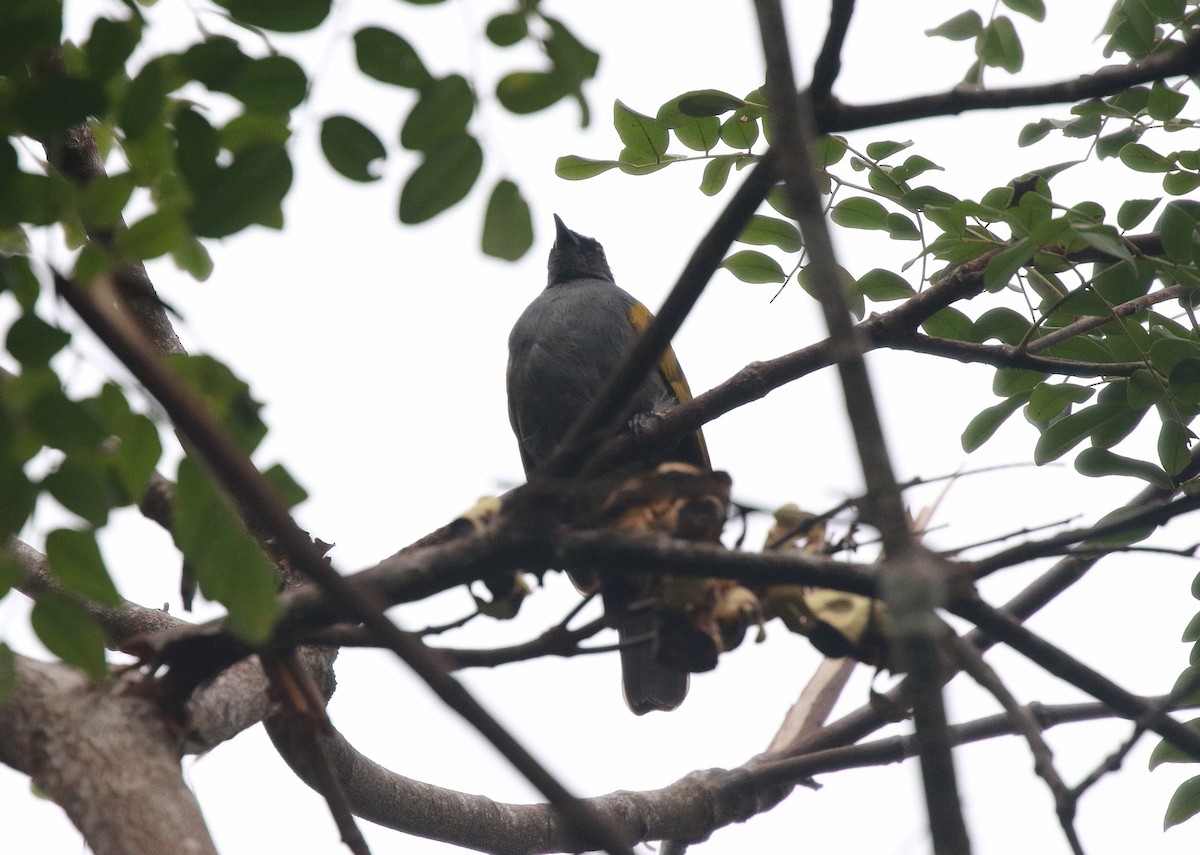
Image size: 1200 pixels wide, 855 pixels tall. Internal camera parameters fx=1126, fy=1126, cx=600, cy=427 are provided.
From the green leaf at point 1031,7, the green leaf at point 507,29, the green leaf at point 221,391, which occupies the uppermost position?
the green leaf at point 1031,7

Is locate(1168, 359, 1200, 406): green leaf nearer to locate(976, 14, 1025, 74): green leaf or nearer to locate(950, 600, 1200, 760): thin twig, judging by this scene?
locate(976, 14, 1025, 74): green leaf

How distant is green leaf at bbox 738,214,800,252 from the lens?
335cm

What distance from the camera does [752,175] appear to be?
5.43 feet

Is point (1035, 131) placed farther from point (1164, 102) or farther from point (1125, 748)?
point (1125, 748)

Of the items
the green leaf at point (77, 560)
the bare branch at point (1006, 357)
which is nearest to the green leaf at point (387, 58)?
the green leaf at point (77, 560)

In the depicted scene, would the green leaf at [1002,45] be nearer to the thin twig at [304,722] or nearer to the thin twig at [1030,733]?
the thin twig at [1030,733]

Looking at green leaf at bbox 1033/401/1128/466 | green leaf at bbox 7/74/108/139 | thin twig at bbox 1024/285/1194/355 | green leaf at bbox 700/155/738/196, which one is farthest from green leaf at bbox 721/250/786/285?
green leaf at bbox 7/74/108/139

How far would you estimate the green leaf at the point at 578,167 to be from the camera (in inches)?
126

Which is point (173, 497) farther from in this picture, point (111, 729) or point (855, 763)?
point (855, 763)

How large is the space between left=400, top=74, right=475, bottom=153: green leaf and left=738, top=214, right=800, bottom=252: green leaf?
171 centimetres

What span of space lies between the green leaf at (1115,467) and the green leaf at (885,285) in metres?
0.67

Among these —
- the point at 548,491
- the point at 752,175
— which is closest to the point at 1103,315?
the point at 752,175

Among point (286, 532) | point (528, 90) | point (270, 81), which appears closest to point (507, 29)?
point (528, 90)

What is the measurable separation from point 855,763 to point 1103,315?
4.23 ft
